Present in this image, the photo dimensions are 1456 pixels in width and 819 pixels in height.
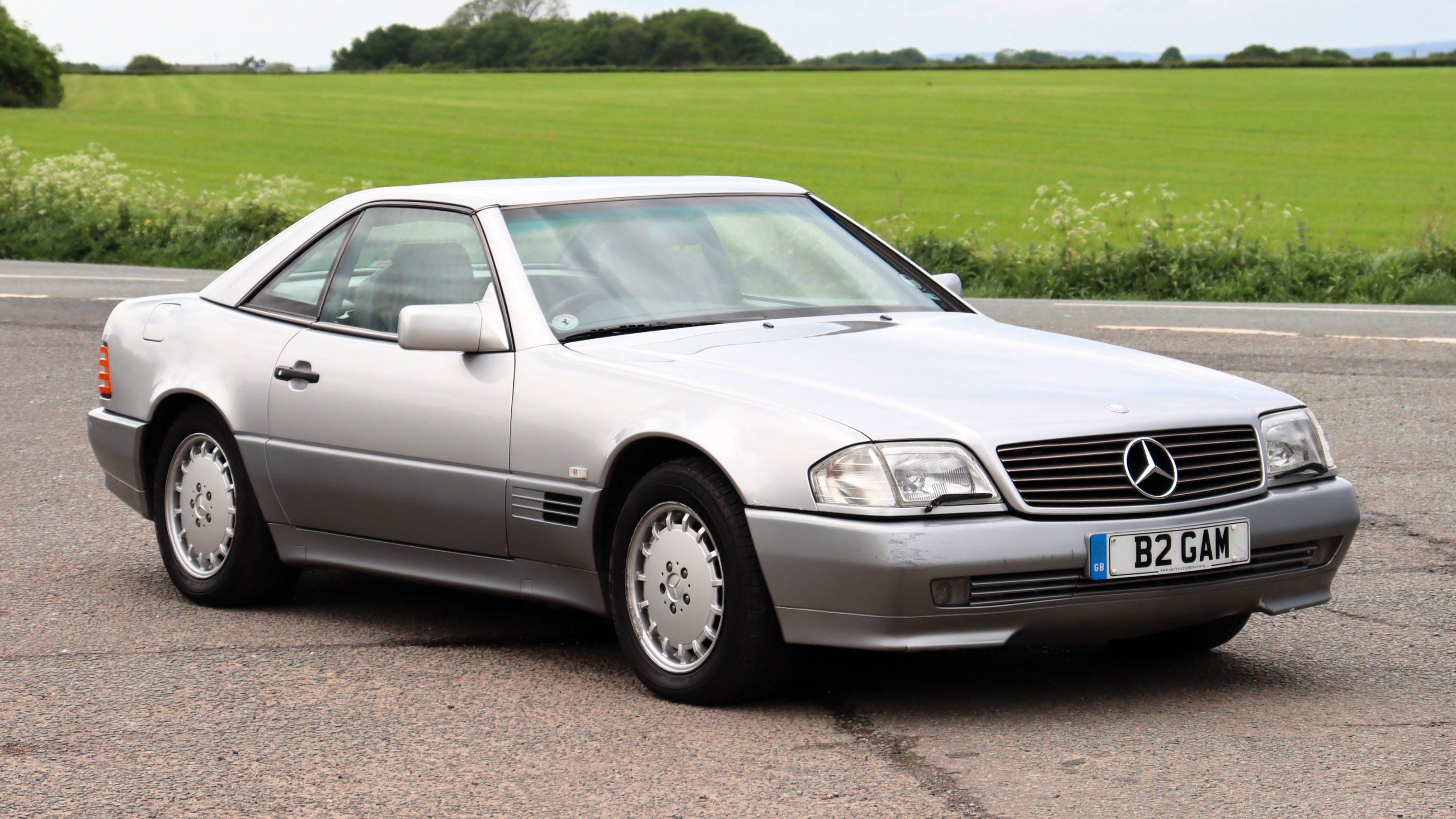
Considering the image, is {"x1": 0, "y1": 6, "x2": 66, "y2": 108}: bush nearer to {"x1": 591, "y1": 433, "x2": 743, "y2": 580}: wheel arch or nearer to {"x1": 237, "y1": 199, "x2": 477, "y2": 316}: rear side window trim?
{"x1": 237, "y1": 199, "x2": 477, "y2": 316}: rear side window trim

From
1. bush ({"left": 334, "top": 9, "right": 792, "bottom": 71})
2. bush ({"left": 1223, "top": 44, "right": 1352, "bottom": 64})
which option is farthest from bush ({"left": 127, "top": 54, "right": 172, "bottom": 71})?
bush ({"left": 1223, "top": 44, "right": 1352, "bottom": 64})

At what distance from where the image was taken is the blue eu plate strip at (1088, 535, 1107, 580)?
14.4 ft

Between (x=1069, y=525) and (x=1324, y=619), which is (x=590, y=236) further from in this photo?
(x=1324, y=619)

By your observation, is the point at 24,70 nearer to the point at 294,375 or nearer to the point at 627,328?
the point at 294,375

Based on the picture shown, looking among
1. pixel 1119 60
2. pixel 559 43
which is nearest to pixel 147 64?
pixel 559 43

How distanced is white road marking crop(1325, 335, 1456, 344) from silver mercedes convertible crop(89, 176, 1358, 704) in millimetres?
9107

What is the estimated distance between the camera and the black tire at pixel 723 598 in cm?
454

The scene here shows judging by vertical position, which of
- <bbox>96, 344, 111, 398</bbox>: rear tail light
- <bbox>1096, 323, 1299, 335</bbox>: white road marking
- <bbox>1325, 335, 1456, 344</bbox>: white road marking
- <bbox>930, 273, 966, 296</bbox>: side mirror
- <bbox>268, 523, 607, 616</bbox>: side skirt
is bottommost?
<bbox>1096, 323, 1299, 335</bbox>: white road marking

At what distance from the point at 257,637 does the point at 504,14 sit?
429 feet

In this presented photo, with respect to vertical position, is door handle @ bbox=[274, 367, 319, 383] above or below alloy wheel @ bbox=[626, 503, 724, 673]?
above

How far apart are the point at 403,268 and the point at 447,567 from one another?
105cm

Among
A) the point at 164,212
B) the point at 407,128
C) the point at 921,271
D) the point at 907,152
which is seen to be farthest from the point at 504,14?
the point at 921,271

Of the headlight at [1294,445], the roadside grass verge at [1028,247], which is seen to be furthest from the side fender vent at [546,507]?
the roadside grass verge at [1028,247]

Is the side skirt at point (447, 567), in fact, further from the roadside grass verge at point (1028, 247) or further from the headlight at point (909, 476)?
the roadside grass verge at point (1028, 247)
